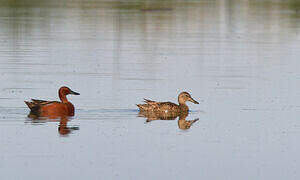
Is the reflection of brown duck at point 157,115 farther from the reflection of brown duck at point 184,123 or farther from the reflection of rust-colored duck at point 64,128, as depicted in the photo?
the reflection of rust-colored duck at point 64,128

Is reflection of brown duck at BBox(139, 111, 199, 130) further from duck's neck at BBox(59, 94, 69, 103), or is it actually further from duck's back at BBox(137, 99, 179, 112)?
duck's neck at BBox(59, 94, 69, 103)

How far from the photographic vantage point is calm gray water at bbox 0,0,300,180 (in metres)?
11.0

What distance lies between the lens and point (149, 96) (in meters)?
16.9

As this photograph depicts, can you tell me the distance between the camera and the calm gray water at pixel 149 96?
11.0m

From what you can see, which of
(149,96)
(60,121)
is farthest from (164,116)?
(60,121)

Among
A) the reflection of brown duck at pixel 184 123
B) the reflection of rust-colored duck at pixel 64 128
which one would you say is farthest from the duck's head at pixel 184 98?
the reflection of rust-colored duck at pixel 64 128

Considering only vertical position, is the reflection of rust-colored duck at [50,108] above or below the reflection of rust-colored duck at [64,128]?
above

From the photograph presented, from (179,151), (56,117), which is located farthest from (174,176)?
(56,117)

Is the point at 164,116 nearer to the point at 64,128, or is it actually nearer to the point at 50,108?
the point at 50,108

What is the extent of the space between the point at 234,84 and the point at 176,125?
184 inches

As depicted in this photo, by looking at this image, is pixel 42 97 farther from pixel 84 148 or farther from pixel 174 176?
pixel 174 176

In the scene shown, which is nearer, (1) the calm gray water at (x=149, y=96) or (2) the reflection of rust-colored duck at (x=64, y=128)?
(1) the calm gray water at (x=149, y=96)

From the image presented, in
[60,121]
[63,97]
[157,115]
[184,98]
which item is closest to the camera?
[60,121]

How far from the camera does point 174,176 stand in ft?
34.0
